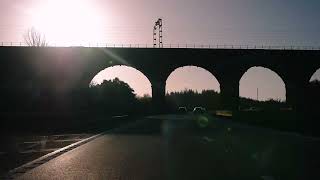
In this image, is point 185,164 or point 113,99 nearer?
point 185,164

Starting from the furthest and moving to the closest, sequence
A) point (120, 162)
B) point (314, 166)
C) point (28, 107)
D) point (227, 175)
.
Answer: point (28, 107) < point (120, 162) < point (314, 166) < point (227, 175)

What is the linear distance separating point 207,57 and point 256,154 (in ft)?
195

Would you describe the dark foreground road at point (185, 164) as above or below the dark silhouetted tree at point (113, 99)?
below

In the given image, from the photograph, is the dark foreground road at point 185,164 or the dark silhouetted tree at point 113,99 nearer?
the dark foreground road at point 185,164

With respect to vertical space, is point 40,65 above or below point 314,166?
above

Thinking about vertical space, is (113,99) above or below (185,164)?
above

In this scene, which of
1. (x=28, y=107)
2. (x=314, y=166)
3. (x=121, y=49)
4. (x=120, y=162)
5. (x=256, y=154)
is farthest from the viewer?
(x=121, y=49)

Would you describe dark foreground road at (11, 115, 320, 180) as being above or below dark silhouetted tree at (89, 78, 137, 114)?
below

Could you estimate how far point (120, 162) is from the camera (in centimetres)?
1332

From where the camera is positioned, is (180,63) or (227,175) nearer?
(227,175)

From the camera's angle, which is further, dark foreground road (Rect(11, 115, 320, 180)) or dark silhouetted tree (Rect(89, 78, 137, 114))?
dark silhouetted tree (Rect(89, 78, 137, 114))

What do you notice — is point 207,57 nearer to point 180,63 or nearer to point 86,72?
point 180,63

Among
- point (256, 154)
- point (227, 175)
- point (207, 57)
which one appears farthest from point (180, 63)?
point (227, 175)

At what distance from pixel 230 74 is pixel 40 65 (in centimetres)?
2371
